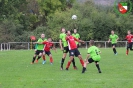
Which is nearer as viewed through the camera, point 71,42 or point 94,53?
point 94,53

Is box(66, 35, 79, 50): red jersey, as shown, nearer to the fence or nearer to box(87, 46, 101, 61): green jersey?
box(87, 46, 101, 61): green jersey

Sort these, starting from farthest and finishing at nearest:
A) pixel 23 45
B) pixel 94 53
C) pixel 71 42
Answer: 1. pixel 23 45
2. pixel 71 42
3. pixel 94 53

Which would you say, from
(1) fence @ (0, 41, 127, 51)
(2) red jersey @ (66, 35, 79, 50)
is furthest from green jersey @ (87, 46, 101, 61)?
(1) fence @ (0, 41, 127, 51)

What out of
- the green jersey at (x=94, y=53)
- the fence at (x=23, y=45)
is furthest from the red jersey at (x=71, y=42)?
the fence at (x=23, y=45)

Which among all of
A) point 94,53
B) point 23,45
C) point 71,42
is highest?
point 71,42

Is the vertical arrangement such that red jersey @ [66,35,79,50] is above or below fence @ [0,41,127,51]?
above

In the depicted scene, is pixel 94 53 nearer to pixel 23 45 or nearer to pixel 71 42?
pixel 71 42

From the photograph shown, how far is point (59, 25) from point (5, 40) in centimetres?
945

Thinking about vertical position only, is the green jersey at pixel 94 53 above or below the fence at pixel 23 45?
above

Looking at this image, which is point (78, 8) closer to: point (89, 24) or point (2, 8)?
point (89, 24)

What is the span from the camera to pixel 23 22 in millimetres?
66062

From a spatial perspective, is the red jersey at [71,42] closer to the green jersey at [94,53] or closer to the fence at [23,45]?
the green jersey at [94,53]

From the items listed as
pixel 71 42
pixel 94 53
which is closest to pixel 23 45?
pixel 71 42

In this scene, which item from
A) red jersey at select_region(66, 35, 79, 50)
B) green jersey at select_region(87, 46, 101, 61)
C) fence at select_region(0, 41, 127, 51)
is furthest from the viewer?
fence at select_region(0, 41, 127, 51)
